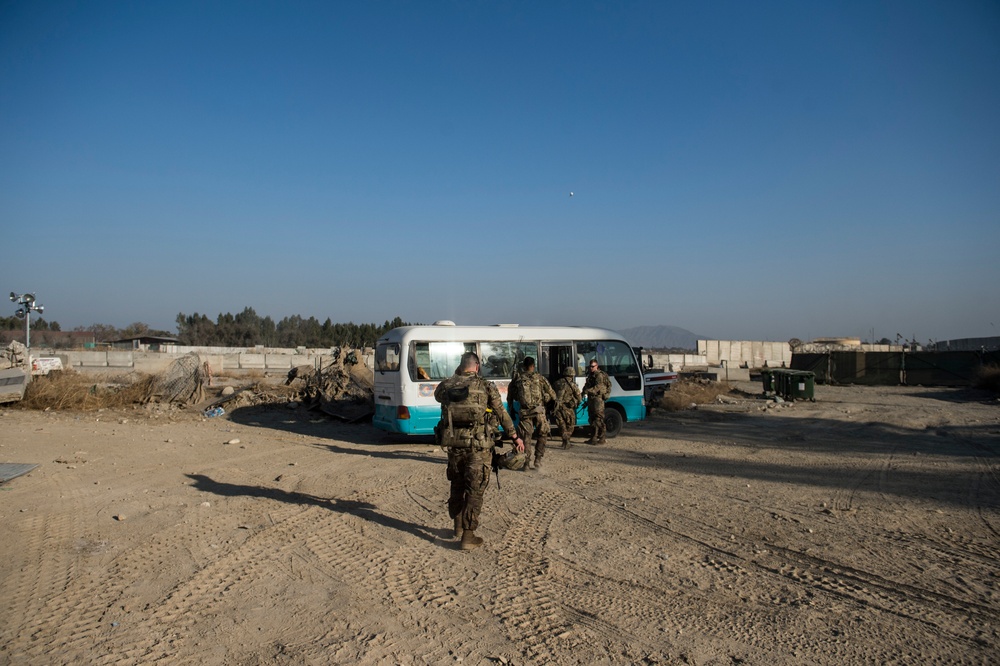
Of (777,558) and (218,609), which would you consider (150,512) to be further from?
(777,558)

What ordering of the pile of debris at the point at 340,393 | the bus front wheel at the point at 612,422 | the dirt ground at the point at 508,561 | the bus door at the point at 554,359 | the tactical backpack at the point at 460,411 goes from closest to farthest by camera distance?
1. the dirt ground at the point at 508,561
2. the tactical backpack at the point at 460,411
3. the bus door at the point at 554,359
4. the bus front wheel at the point at 612,422
5. the pile of debris at the point at 340,393

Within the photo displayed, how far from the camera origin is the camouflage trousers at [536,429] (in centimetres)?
939

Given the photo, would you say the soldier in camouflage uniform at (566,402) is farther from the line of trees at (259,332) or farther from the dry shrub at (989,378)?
the line of trees at (259,332)

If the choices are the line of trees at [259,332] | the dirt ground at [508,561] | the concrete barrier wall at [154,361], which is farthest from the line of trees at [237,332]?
the dirt ground at [508,561]

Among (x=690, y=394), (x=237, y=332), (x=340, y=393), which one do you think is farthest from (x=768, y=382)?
(x=237, y=332)

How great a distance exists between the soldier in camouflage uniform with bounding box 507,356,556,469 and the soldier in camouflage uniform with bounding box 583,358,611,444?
154 cm

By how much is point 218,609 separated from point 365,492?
3.50m

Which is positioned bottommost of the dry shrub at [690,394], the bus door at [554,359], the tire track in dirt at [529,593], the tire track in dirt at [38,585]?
the tire track in dirt at [38,585]

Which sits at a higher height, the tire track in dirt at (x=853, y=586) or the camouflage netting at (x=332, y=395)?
the camouflage netting at (x=332, y=395)

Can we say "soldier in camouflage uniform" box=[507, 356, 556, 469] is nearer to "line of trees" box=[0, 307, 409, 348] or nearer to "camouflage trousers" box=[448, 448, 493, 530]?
"camouflage trousers" box=[448, 448, 493, 530]

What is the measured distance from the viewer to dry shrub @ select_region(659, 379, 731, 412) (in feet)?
62.9

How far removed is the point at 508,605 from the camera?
4297 millimetres

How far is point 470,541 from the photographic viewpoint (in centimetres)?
551

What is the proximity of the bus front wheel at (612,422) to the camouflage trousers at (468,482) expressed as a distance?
7.20m
